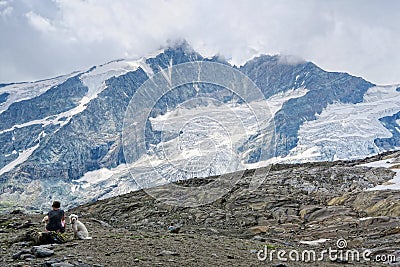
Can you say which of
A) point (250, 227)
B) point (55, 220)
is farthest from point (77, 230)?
point (250, 227)

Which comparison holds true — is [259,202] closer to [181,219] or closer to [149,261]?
[181,219]

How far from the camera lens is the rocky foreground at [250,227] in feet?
55.7

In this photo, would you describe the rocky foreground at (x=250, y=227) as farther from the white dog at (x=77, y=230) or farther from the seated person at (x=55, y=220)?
the seated person at (x=55, y=220)

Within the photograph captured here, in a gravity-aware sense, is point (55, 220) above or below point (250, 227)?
above

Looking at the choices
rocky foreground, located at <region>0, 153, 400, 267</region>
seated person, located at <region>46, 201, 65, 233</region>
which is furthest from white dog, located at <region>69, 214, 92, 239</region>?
seated person, located at <region>46, 201, 65, 233</region>

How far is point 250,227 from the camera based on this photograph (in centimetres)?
3459

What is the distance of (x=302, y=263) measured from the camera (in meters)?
17.9

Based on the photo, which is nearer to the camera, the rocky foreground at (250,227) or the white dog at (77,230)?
the rocky foreground at (250,227)

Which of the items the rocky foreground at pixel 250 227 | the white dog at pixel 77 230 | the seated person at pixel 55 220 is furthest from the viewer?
the seated person at pixel 55 220

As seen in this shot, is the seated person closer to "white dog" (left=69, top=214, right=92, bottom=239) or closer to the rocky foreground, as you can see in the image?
"white dog" (left=69, top=214, right=92, bottom=239)

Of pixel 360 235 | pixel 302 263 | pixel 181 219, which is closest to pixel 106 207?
pixel 181 219

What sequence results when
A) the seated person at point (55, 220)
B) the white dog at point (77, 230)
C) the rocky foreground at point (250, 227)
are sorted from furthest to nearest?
the seated person at point (55, 220), the white dog at point (77, 230), the rocky foreground at point (250, 227)

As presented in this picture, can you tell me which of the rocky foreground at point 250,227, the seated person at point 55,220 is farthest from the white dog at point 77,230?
the seated person at point 55,220

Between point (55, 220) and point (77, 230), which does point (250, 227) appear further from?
point (55, 220)
